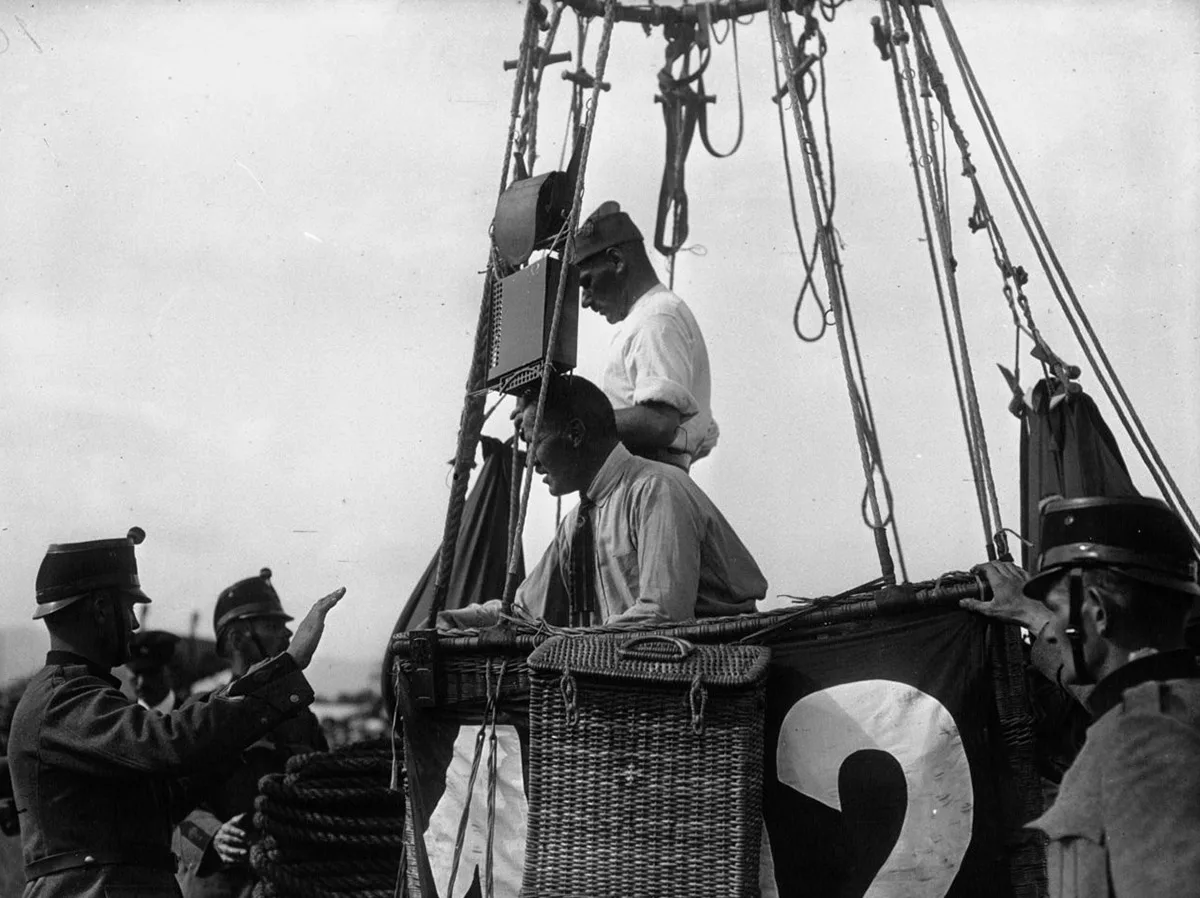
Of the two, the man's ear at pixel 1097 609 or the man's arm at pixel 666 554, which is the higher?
the man's arm at pixel 666 554

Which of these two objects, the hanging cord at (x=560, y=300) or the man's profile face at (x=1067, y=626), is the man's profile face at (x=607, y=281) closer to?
the hanging cord at (x=560, y=300)

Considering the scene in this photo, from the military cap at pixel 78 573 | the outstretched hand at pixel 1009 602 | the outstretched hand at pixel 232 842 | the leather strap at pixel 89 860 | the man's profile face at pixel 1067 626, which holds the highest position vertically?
→ the military cap at pixel 78 573

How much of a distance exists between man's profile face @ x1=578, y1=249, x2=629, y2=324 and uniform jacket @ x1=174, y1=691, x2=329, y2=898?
2.23 metres

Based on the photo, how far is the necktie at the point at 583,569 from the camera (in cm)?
480

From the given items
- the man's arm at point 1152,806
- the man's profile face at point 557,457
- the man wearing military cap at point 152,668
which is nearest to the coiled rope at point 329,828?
the man's profile face at point 557,457

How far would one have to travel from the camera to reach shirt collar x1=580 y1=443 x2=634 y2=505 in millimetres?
4773

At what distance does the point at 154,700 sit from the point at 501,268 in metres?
3.66

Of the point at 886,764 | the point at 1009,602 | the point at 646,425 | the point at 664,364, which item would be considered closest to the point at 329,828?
the point at 646,425

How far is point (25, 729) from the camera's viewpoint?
4828 mm

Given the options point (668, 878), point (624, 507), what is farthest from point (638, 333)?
point (668, 878)

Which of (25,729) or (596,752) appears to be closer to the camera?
(596,752)

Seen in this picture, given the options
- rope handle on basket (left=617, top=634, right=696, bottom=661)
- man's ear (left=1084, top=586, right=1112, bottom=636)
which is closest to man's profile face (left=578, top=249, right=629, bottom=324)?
rope handle on basket (left=617, top=634, right=696, bottom=661)

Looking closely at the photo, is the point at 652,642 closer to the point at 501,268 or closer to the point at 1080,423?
the point at 501,268

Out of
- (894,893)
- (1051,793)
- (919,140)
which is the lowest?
(894,893)
